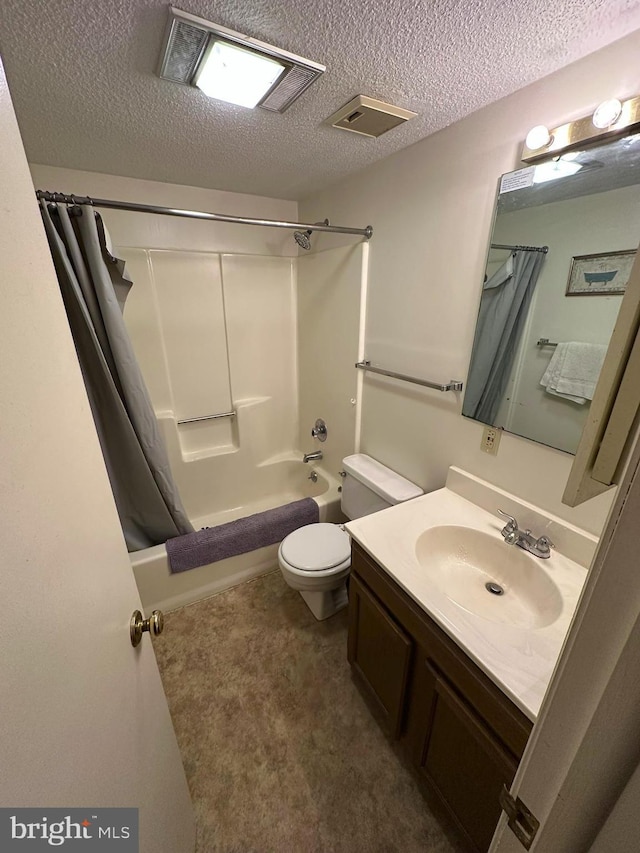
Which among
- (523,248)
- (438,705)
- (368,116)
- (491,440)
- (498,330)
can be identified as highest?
(368,116)

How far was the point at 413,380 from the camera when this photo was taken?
157cm

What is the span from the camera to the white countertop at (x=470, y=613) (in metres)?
0.78

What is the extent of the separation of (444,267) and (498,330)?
383mm

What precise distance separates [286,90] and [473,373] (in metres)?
1.14

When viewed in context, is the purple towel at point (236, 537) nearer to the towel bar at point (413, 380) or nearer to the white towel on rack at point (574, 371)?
the towel bar at point (413, 380)

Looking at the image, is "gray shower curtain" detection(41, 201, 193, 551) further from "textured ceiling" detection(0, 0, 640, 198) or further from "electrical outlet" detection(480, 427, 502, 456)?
"electrical outlet" detection(480, 427, 502, 456)

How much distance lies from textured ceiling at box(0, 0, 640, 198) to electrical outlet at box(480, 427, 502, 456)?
1.10 metres

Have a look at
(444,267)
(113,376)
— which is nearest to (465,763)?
(444,267)

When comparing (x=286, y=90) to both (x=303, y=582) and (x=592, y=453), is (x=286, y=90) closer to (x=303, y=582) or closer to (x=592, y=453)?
(x=592, y=453)

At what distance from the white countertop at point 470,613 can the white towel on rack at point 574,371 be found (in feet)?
1.63

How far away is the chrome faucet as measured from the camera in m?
1.12

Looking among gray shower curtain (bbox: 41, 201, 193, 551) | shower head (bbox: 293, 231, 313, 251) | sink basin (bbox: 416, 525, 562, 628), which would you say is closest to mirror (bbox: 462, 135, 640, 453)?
sink basin (bbox: 416, 525, 562, 628)

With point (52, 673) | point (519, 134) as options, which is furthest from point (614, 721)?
point (519, 134)

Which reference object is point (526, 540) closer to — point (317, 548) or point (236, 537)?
point (317, 548)
